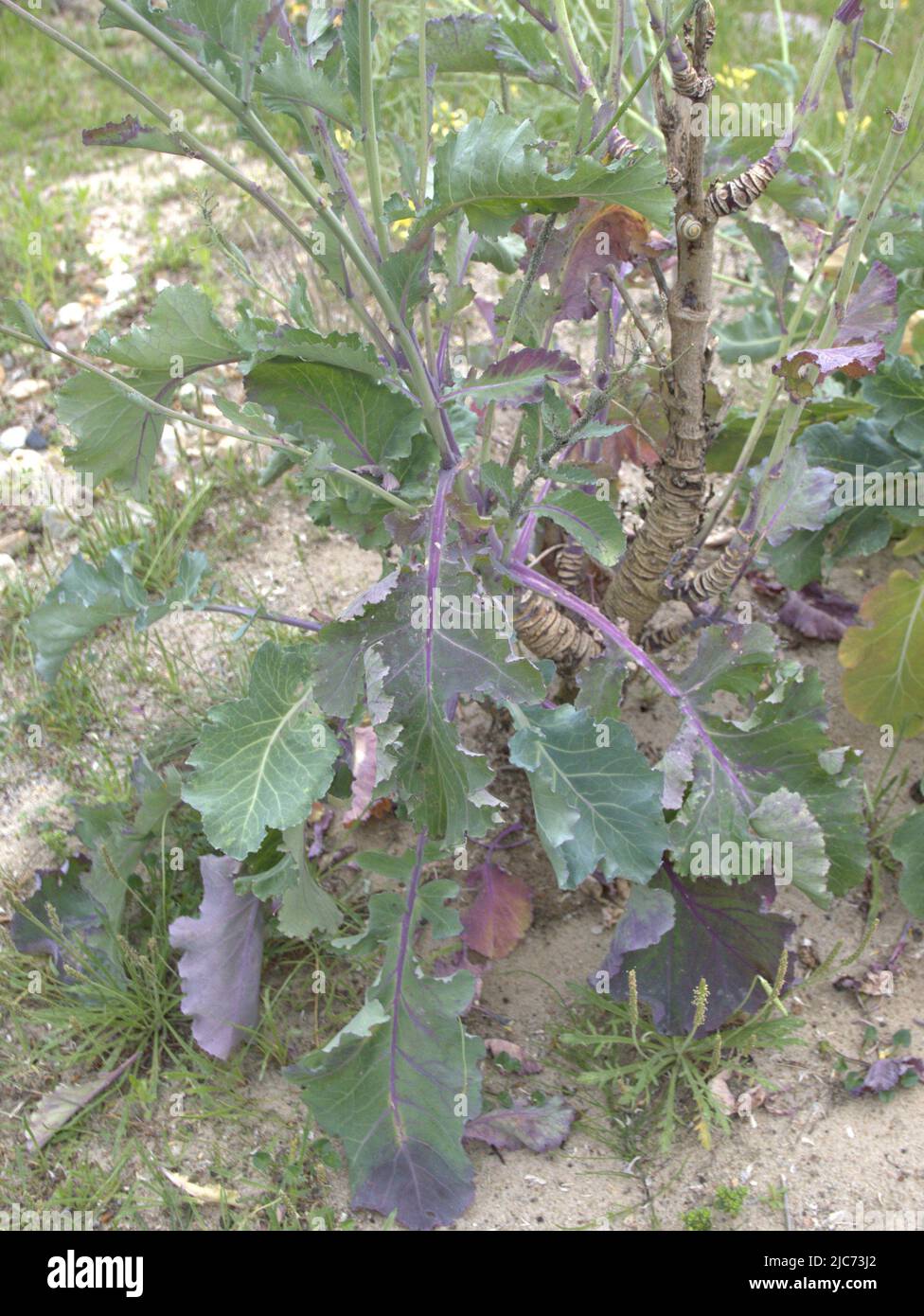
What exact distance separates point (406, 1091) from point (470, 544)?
0.86 m

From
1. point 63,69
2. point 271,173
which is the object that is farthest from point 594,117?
point 63,69

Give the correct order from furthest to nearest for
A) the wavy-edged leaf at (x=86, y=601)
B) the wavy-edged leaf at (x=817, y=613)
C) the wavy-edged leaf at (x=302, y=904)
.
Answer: the wavy-edged leaf at (x=817, y=613) < the wavy-edged leaf at (x=86, y=601) < the wavy-edged leaf at (x=302, y=904)

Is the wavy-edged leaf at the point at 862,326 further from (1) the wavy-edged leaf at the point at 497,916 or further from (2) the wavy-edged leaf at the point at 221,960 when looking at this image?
(2) the wavy-edged leaf at the point at 221,960

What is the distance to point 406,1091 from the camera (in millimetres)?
1803

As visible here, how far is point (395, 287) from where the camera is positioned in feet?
5.21

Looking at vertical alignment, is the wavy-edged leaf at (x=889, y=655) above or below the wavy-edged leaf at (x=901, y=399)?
below

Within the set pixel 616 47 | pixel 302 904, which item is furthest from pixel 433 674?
pixel 616 47

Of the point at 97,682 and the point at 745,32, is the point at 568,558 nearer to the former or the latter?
the point at 97,682

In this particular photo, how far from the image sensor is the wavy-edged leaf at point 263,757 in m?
1.66

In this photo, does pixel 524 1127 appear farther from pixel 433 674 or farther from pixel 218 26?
pixel 218 26

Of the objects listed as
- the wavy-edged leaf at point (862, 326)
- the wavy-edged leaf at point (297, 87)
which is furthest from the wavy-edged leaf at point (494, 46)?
the wavy-edged leaf at point (862, 326)

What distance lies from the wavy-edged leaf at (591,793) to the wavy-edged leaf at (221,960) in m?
0.61

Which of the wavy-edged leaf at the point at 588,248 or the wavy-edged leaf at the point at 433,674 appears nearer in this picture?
the wavy-edged leaf at the point at 433,674
